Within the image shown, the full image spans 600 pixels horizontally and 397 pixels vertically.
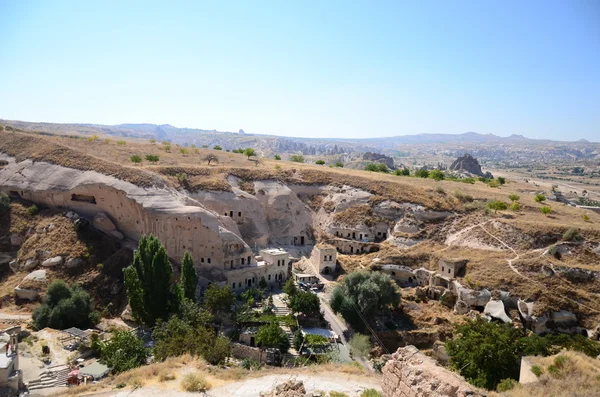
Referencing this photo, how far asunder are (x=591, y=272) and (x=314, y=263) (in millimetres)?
24414

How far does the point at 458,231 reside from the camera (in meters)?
45.1

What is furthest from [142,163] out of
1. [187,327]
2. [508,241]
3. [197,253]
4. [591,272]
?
[591,272]

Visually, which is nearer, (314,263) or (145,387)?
(145,387)

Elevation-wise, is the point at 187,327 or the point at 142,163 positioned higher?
the point at 142,163

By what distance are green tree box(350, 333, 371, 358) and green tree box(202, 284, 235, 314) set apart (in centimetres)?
941

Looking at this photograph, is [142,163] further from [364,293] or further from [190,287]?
Result: [364,293]

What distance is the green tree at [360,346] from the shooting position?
96.2ft

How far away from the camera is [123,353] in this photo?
2389cm

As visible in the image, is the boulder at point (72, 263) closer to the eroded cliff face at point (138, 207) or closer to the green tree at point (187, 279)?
the eroded cliff face at point (138, 207)

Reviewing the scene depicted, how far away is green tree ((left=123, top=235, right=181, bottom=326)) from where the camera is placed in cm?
2983

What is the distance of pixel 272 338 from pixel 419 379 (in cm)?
1675

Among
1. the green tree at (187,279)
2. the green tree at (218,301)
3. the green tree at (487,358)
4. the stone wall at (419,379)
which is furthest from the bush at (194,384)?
the green tree at (187,279)

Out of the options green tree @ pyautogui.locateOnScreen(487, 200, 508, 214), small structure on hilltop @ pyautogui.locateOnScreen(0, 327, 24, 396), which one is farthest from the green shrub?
green tree @ pyautogui.locateOnScreen(487, 200, 508, 214)

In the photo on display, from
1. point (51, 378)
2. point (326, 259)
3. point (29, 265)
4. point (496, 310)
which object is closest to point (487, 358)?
point (496, 310)
